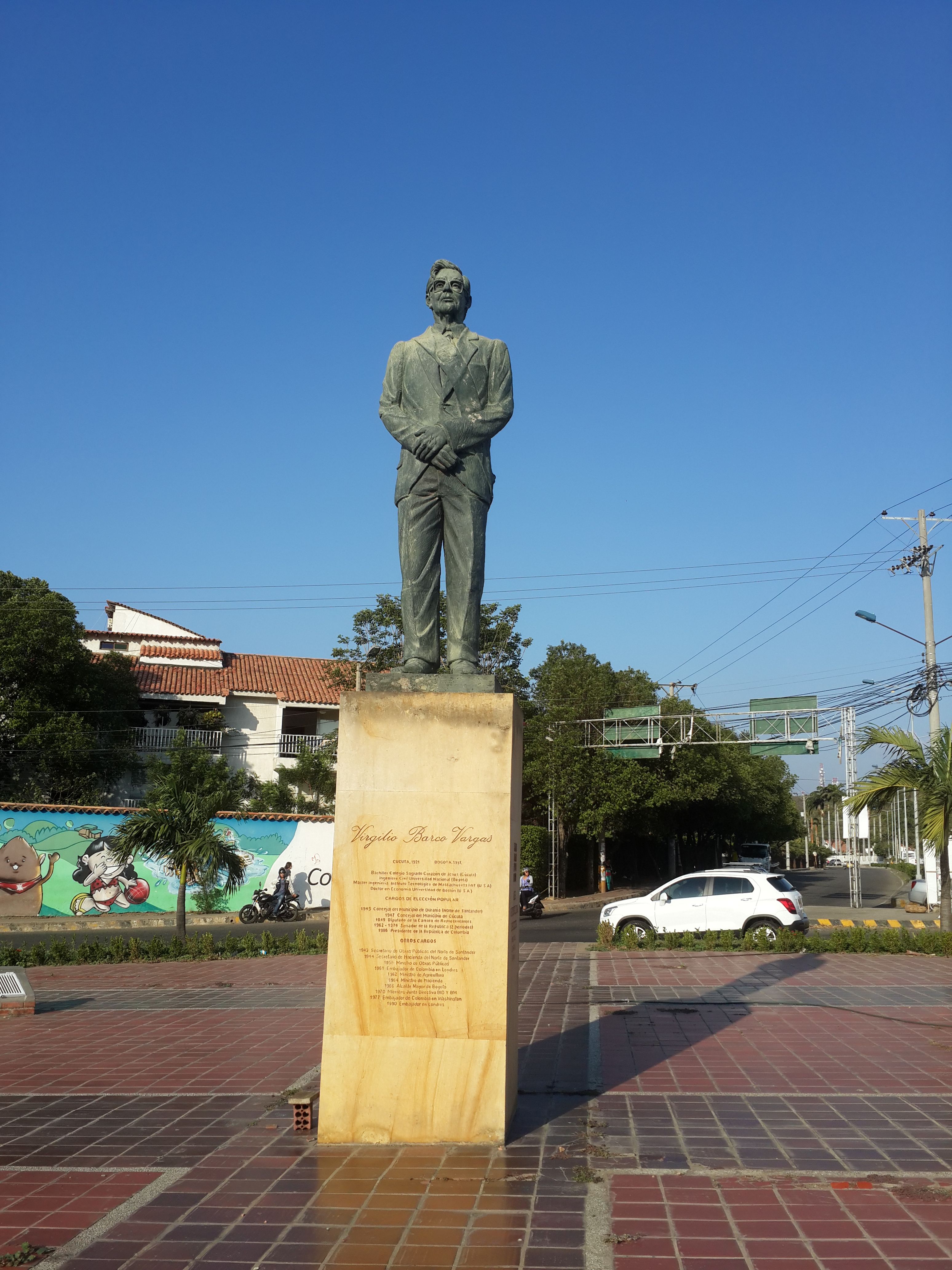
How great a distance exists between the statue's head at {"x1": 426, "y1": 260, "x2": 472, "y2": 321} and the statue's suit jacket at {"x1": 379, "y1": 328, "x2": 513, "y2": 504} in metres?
0.14

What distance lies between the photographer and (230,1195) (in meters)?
4.68

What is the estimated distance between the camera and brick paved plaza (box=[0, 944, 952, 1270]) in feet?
13.4

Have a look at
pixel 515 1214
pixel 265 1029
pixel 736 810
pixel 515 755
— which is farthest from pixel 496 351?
pixel 736 810

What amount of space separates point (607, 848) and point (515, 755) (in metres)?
35.5

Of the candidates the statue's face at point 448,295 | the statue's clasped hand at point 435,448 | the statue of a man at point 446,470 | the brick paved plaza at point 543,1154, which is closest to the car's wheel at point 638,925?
the brick paved plaza at point 543,1154

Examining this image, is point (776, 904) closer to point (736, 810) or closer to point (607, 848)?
point (607, 848)

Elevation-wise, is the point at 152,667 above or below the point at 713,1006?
above

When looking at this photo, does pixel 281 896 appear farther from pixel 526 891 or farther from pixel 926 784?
pixel 926 784

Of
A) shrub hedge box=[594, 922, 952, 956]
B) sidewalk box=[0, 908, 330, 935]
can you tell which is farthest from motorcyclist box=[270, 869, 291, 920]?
shrub hedge box=[594, 922, 952, 956]

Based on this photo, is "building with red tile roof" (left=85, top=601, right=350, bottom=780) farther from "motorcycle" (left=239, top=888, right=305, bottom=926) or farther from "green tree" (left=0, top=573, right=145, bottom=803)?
"motorcycle" (left=239, top=888, right=305, bottom=926)

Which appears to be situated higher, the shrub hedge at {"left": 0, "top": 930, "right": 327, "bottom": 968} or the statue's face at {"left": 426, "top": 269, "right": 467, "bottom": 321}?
the statue's face at {"left": 426, "top": 269, "right": 467, "bottom": 321}

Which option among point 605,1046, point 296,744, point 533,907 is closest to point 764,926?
point 605,1046

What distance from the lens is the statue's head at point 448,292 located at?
6.38 m

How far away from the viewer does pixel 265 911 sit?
24547mm
